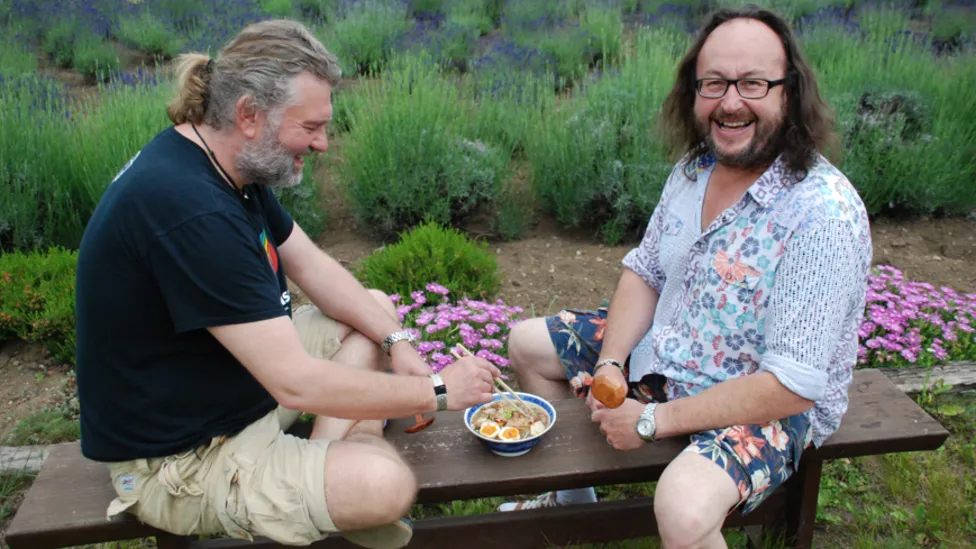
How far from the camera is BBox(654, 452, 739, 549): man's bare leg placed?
6.22 feet

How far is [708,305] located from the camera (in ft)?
7.11

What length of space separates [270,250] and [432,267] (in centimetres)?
154

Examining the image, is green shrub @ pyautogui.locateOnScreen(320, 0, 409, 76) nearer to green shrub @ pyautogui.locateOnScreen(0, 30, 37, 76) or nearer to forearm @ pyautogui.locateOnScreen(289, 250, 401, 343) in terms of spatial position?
green shrub @ pyautogui.locateOnScreen(0, 30, 37, 76)

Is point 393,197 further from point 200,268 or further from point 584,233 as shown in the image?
point 200,268

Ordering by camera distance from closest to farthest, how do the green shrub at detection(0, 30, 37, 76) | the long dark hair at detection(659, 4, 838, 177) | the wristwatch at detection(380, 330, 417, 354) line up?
the long dark hair at detection(659, 4, 838, 177) < the wristwatch at detection(380, 330, 417, 354) < the green shrub at detection(0, 30, 37, 76)

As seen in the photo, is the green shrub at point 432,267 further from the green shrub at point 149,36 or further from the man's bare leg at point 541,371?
the green shrub at point 149,36

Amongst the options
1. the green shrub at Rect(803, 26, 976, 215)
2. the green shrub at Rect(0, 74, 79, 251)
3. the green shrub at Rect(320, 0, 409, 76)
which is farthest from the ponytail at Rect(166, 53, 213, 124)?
the green shrub at Rect(320, 0, 409, 76)

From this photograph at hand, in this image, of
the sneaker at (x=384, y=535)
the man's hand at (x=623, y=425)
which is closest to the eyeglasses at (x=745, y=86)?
the man's hand at (x=623, y=425)

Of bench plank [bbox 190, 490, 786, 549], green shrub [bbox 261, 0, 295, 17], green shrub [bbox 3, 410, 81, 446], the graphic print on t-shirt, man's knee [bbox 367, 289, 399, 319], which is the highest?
the graphic print on t-shirt

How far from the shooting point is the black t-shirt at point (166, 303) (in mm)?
1798

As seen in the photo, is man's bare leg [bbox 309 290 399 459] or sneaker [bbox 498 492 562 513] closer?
man's bare leg [bbox 309 290 399 459]

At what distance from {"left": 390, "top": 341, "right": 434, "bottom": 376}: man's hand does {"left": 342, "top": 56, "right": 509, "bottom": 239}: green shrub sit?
1779mm

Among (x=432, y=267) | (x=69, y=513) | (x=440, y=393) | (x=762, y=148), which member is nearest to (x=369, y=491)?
(x=440, y=393)

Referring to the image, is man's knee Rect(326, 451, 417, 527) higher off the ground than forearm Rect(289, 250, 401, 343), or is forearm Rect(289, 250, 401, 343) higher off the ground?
forearm Rect(289, 250, 401, 343)
